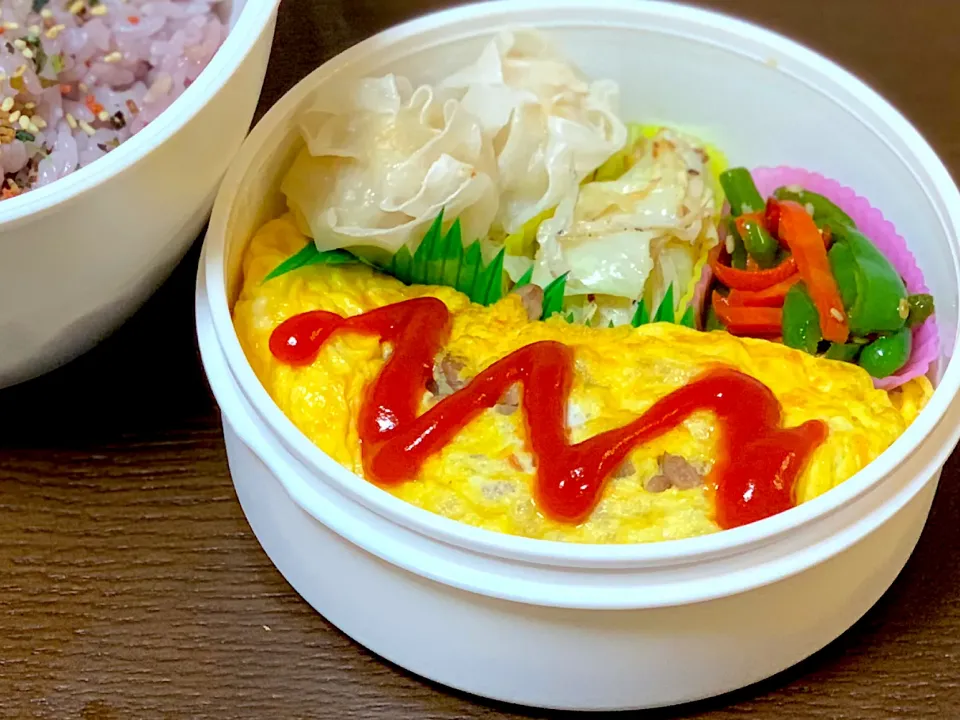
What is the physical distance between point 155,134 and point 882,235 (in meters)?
1.01

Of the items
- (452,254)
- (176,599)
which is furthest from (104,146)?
(176,599)

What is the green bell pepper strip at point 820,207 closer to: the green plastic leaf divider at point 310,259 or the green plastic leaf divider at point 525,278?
the green plastic leaf divider at point 525,278

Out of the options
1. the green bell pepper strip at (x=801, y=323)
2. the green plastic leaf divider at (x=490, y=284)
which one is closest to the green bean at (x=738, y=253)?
the green bell pepper strip at (x=801, y=323)

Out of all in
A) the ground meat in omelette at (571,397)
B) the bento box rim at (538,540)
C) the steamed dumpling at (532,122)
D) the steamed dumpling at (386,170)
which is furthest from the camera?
the steamed dumpling at (532,122)

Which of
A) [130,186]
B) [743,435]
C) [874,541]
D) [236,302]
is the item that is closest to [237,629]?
[236,302]

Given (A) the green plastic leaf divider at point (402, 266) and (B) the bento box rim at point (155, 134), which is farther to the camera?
(A) the green plastic leaf divider at point (402, 266)

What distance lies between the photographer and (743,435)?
122 centimetres

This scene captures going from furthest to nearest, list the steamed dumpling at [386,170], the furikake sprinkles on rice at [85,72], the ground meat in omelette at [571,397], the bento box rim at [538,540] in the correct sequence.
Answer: the steamed dumpling at [386,170]
the furikake sprinkles on rice at [85,72]
the ground meat in omelette at [571,397]
the bento box rim at [538,540]

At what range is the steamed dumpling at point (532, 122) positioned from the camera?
1.55 m

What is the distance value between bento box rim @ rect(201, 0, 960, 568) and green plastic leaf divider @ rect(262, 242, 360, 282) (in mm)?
92

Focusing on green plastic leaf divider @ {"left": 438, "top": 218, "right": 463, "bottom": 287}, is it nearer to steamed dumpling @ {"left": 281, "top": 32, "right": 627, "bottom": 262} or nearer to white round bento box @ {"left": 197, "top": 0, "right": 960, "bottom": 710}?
steamed dumpling @ {"left": 281, "top": 32, "right": 627, "bottom": 262}

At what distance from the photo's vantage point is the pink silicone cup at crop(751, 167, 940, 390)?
4.69 feet

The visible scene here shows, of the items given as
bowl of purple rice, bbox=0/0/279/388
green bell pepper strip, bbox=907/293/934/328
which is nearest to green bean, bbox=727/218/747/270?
green bell pepper strip, bbox=907/293/934/328

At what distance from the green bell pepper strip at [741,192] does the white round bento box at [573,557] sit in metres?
0.16
